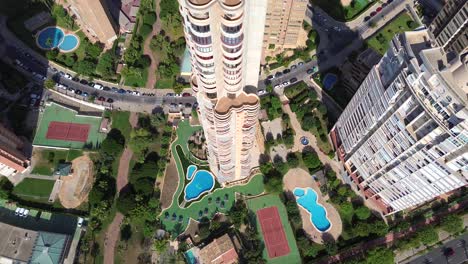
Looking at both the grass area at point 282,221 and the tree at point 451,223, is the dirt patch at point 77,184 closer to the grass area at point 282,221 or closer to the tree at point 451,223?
the grass area at point 282,221

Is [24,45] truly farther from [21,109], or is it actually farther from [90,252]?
[90,252]

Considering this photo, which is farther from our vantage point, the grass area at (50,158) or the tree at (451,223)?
the grass area at (50,158)

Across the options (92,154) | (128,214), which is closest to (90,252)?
(128,214)

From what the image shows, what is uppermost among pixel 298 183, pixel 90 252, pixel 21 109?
pixel 21 109

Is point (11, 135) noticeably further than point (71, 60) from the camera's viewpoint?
No

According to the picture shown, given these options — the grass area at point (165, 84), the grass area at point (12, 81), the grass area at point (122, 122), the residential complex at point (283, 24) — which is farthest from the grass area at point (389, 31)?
the grass area at point (12, 81)

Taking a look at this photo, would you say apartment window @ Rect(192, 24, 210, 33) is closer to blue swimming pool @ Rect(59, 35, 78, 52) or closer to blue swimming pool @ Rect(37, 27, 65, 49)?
blue swimming pool @ Rect(59, 35, 78, 52)
